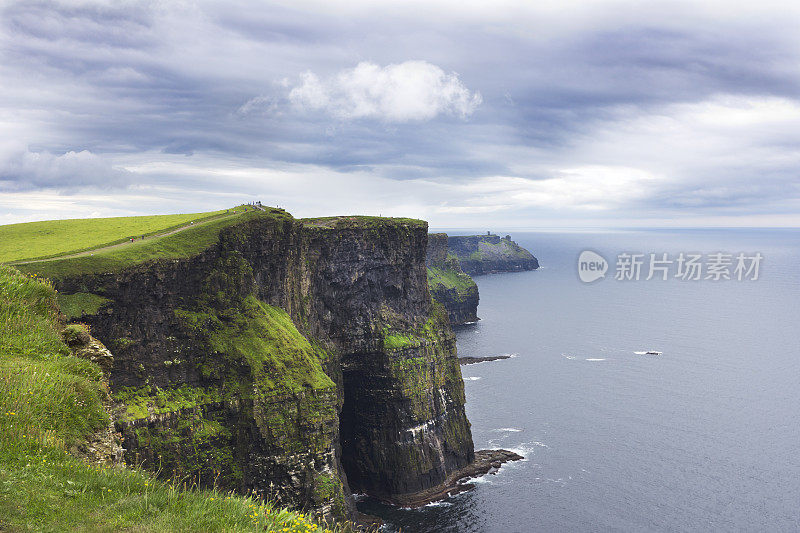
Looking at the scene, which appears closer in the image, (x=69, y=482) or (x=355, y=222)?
(x=69, y=482)

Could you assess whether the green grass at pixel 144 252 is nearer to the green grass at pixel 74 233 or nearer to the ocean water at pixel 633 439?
the green grass at pixel 74 233

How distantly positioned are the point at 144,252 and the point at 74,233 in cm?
1707

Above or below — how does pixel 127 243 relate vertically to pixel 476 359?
above

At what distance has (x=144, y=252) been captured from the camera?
5612cm

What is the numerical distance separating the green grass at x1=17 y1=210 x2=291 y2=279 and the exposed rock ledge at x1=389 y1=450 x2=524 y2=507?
45756 millimetres

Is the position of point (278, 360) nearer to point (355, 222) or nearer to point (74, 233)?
point (74, 233)

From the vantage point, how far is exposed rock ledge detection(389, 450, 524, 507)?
8219 cm

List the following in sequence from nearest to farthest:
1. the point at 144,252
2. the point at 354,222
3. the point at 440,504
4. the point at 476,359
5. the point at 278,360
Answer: the point at 144,252
the point at 278,360
the point at 440,504
the point at 354,222
the point at 476,359

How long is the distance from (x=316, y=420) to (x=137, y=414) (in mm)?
18386

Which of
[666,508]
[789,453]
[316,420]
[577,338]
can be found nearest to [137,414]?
[316,420]

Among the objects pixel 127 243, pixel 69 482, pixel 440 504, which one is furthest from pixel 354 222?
pixel 69 482

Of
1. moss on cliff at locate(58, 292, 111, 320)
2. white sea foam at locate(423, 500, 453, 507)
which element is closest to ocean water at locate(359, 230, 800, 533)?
white sea foam at locate(423, 500, 453, 507)

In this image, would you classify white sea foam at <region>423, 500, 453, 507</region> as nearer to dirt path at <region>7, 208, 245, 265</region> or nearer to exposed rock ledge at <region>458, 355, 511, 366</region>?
dirt path at <region>7, 208, 245, 265</region>

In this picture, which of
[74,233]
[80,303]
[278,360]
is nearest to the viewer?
[80,303]
